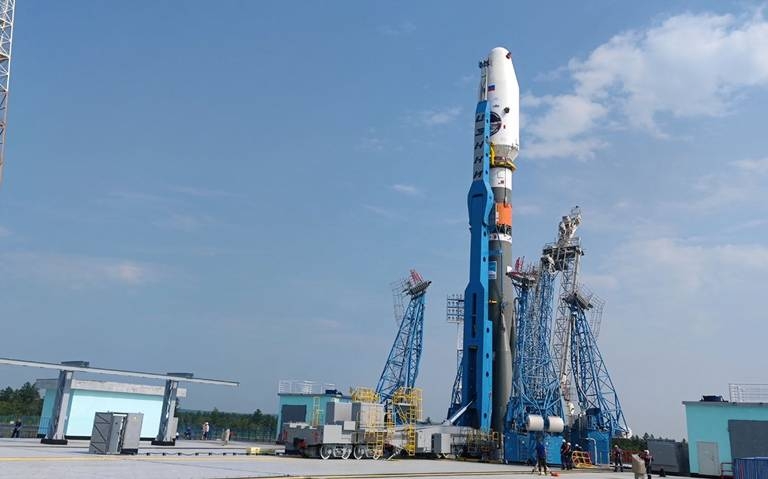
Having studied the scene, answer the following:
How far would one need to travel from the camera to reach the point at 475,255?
43688 mm

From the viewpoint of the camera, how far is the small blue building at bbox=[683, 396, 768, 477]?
3250 centimetres

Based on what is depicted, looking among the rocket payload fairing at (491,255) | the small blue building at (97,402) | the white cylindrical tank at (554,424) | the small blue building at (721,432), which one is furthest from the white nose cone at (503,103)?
the small blue building at (97,402)

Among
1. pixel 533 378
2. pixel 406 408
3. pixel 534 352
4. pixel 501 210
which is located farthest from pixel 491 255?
pixel 406 408

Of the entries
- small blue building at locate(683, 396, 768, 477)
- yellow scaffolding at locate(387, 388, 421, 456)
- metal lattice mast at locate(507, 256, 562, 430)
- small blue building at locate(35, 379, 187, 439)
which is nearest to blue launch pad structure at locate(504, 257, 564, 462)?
metal lattice mast at locate(507, 256, 562, 430)

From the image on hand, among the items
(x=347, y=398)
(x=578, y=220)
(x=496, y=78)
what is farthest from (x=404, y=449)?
(x=496, y=78)

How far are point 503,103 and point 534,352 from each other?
18.6 meters

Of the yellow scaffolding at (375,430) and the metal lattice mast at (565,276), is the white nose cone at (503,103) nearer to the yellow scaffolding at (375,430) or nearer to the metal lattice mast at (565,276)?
the metal lattice mast at (565,276)

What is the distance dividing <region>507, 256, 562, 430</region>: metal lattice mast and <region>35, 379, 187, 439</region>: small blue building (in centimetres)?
2077

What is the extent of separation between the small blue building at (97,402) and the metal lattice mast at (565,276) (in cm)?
2652

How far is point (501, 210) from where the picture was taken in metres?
46.6

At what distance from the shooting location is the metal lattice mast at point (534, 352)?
40531 millimetres

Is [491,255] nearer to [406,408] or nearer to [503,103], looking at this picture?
[503,103]

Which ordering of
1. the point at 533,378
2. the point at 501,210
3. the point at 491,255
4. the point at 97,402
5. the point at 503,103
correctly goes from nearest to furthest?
the point at 97,402, the point at 533,378, the point at 491,255, the point at 501,210, the point at 503,103

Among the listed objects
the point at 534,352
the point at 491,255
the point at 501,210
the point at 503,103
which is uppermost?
the point at 503,103
